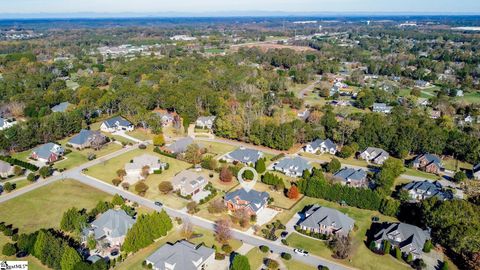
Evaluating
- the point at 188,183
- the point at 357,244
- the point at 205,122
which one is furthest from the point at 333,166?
the point at 205,122

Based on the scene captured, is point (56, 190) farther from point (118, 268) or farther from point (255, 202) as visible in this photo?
point (255, 202)

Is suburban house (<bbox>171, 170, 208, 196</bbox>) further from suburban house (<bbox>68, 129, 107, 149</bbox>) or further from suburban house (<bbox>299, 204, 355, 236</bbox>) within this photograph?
suburban house (<bbox>68, 129, 107, 149</bbox>)

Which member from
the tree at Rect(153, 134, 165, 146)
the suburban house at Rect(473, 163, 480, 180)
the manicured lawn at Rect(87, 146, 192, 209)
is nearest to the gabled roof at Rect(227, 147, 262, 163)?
the manicured lawn at Rect(87, 146, 192, 209)

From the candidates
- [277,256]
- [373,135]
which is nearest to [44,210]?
[277,256]

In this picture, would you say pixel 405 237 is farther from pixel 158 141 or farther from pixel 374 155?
pixel 158 141

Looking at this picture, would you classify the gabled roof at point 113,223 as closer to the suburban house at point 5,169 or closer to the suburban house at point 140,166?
the suburban house at point 140,166

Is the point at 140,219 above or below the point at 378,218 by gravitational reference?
above

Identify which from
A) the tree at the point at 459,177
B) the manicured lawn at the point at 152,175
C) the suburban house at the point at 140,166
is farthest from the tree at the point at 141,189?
the tree at the point at 459,177
